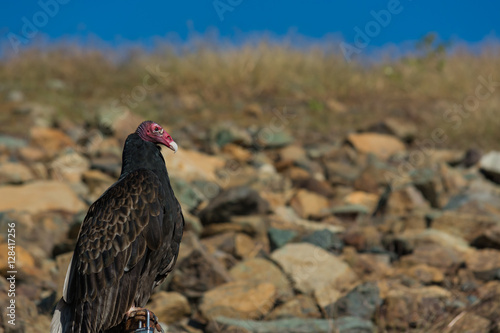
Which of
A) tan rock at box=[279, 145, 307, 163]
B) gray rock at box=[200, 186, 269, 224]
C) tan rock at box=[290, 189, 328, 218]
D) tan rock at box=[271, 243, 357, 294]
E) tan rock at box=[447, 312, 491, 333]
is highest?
tan rock at box=[279, 145, 307, 163]

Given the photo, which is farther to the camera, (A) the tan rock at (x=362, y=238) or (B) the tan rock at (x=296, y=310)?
(A) the tan rock at (x=362, y=238)

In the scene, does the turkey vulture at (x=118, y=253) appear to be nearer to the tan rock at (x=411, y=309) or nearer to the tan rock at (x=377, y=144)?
the tan rock at (x=411, y=309)

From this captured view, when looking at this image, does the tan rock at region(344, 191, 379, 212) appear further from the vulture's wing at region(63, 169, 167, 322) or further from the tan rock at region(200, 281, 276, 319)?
the vulture's wing at region(63, 169, 167, 322)

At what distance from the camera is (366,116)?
34.9 feet

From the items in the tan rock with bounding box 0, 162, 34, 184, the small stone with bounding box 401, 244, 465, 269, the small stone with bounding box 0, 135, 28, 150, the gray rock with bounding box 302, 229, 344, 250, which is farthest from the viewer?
the small stone with bounding box 0, 135, 28, 150

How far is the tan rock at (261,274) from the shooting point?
474 centimetres

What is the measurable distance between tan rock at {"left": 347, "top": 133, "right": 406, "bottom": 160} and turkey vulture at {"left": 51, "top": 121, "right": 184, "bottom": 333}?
580 centimetres

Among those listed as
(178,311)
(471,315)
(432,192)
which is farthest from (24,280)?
(432,192)

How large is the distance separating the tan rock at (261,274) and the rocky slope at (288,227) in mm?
11

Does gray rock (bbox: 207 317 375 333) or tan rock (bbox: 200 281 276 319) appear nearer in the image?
gray rock (bbox: 207 317 375 333)

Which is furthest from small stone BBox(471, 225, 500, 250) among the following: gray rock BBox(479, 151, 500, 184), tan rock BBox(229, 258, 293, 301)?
gray rock BBox(479, 151, 500, 184)

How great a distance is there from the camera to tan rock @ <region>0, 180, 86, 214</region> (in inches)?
234

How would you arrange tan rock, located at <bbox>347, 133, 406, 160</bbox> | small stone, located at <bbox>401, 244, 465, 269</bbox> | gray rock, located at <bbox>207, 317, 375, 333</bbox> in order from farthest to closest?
tan rock, located at <bbox>347, 133, 406, 160</bbox> < small stone, located at <bbox>401, 244, 465, 269</bbox> < gray rock, located at <bbox>207, 317, 375, 333</bbox>

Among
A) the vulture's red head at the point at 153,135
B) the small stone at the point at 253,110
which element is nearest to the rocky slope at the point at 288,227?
the vulture's red head at the point at 153,135
